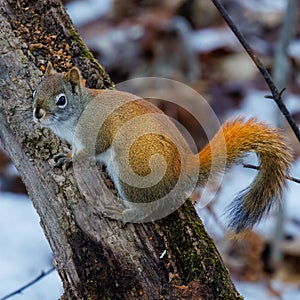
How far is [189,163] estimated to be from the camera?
2037mm

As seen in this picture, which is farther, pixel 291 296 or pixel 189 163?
pixel 291 296

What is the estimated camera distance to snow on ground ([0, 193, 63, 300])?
10.4ft

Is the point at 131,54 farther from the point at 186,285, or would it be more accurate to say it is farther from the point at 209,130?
the point at 186,285

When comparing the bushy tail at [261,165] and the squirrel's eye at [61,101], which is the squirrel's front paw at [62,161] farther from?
the bushy tail at [261,165]

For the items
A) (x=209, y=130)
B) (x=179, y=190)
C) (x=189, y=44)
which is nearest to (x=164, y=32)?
(x=189, y=44)

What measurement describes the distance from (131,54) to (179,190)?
341cm

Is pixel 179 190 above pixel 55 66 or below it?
below

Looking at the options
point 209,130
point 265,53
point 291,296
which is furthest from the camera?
point 265,53

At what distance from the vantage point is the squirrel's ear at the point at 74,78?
6.97 ft

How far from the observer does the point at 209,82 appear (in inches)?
202

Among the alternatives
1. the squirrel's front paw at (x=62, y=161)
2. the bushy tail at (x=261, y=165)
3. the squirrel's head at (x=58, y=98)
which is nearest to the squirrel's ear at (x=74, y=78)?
the squirrel's head at (x=58, y=98)

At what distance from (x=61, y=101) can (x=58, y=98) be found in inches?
0.6

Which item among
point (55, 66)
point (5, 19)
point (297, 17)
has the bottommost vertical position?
point (55, 66)

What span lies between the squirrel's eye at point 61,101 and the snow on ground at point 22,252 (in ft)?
3.68
